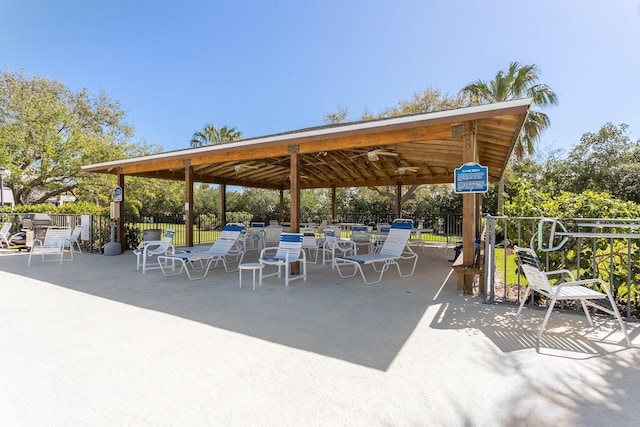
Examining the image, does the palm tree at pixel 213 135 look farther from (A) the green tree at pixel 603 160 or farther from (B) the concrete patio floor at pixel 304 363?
(B) the concrete patio floor at pixel 304 363

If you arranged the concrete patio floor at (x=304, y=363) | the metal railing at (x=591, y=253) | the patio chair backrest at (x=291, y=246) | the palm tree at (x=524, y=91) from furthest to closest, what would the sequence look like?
the palm tree at (x=524, y=91) → the patio chair backrest at (x=291, y=246) → the metal railing at (x=591, y=253) → the concrete patio floor at (x=304, y=363)

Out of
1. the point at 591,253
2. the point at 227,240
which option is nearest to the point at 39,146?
the point at 227,240

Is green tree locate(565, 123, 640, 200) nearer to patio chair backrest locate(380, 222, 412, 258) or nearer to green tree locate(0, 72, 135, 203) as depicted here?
patio chair backrest locate(380, 222, 412, 258)

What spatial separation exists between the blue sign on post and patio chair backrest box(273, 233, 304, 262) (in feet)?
9.13

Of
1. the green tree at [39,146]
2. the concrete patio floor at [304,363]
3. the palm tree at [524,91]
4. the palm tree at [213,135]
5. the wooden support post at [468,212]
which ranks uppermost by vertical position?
the palm tree at [213,135]

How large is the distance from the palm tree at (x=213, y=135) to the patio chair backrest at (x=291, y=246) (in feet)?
76.8

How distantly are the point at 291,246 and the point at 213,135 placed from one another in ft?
82.2

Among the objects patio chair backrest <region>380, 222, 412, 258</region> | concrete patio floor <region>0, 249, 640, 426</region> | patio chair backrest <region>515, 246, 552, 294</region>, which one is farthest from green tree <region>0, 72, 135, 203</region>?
patio chair backrest <region>515, 246, 552, 294</region>

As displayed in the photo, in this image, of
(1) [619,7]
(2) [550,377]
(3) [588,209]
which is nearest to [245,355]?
(2) [550,377]

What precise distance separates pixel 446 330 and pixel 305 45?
56.2 ft

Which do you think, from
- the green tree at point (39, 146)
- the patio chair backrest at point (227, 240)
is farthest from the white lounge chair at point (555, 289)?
the green tree at point (39, 146)

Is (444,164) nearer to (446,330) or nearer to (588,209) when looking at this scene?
(588,209)

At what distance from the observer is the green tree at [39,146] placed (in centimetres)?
1338

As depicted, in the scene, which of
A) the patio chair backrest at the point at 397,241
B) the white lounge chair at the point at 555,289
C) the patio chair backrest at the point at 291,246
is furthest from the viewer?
the patio chair backrest at the point at 397,241
